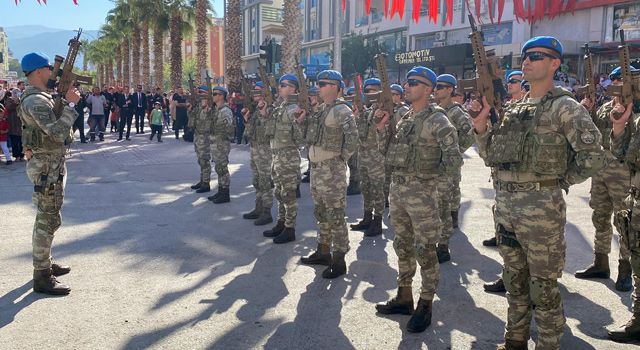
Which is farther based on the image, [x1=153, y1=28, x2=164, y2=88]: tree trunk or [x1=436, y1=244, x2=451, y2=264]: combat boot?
[x1=153, y1=28, x2=164, y2=88]: tree trunk

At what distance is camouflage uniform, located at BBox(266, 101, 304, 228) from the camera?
668 centimetres

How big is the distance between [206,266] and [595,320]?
3.84 m

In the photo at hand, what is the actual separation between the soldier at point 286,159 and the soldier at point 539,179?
11.6 feet

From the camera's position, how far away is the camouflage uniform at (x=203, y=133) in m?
9.56

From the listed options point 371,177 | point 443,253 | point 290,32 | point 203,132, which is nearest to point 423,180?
point 443,253

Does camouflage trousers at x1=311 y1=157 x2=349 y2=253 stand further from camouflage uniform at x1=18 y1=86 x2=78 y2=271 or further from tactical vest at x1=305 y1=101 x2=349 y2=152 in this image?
camouflage uniform at x1=18 y1=86 x2=78 y2=271

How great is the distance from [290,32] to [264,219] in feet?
36.0

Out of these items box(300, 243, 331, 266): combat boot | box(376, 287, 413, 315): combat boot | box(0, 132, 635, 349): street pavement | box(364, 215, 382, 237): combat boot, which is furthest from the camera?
box(364, 215, 382, 237): combat boot

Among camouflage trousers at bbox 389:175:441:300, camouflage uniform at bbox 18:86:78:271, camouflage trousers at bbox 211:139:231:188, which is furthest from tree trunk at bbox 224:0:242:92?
camouflage trousers at bbox 389:175:441:300

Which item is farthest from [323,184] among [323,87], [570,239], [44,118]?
[570,239]

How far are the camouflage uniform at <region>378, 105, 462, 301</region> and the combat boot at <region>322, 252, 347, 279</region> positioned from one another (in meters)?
1.25

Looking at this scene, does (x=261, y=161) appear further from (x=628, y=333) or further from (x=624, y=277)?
(x=628, y=333)

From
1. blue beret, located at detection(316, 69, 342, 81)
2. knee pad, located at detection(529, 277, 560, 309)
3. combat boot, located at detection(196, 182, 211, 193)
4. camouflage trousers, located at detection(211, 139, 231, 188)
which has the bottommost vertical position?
combat boot, located at detection(196, 182, 211, 193)

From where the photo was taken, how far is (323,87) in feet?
18.5
